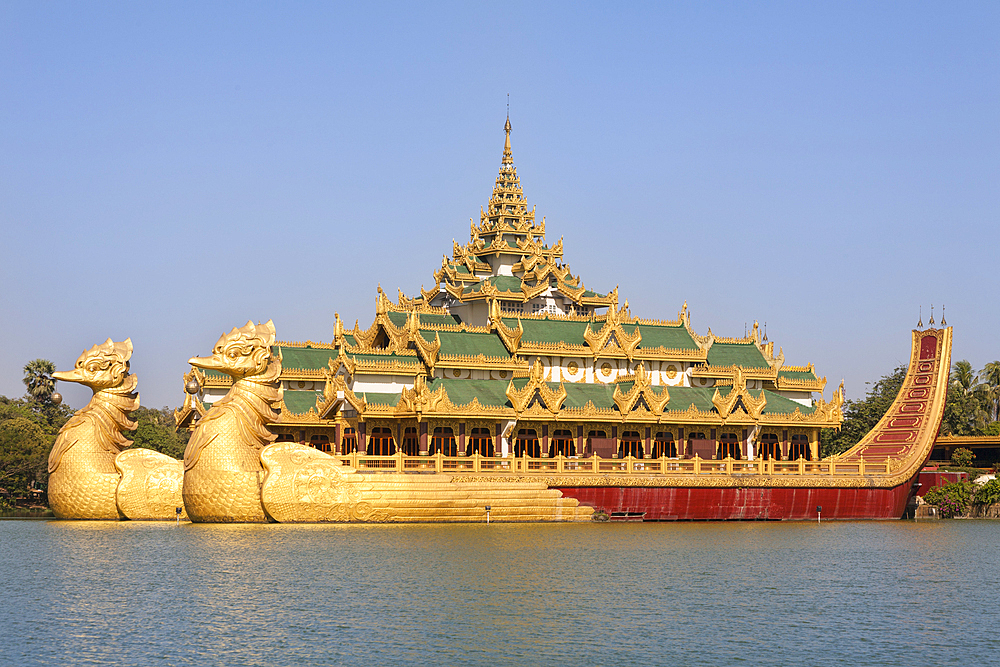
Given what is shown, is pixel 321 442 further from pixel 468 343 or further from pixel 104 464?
pixel 104 464

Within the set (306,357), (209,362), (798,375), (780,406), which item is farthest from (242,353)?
(798,375)

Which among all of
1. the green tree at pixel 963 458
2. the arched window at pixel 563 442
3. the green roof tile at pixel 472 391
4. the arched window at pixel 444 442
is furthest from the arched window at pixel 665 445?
the green tree at pixel 963 458

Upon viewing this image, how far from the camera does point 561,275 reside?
211 ft

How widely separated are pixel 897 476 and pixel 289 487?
81.7ft

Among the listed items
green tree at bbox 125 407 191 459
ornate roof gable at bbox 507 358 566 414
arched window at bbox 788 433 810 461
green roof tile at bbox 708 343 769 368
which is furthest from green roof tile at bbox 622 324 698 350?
green tree at bbox 125 407 191 459

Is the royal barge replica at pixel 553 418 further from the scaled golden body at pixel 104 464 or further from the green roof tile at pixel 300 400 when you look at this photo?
the scaled golden body at pixel 104 464

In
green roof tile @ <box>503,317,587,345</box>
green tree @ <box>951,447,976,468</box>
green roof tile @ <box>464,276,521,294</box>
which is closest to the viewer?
green roof tile @ <box>503,317,587,345</box>

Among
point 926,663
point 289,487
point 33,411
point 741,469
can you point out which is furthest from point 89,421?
point 33,411

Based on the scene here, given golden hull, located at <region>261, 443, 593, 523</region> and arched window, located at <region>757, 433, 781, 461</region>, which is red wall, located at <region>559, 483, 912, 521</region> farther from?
arched window, located at <region>757, 433, 781, 461</region>

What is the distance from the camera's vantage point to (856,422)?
78.6m

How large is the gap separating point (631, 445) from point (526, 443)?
4.60 metres

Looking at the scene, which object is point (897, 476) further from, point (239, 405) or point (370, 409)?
point (239, 405)

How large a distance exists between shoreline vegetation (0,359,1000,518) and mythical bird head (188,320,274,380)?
7211 mm

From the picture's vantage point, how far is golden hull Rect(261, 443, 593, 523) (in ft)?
143
